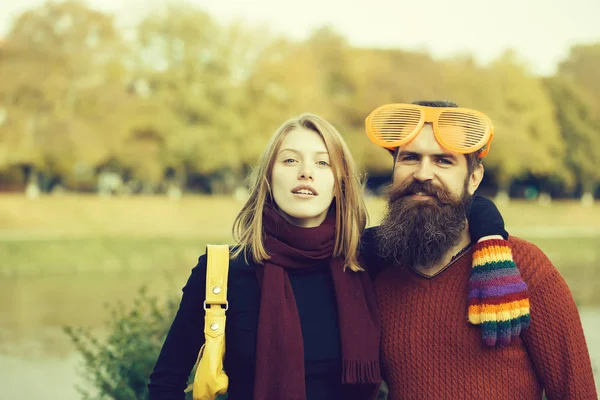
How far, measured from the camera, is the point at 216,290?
8.00ft

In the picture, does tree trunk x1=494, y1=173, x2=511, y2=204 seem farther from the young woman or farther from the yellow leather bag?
the yellow leather bag

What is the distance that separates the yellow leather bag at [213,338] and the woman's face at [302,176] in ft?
1.17

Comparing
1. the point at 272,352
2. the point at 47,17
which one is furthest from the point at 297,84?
the point at 272,352

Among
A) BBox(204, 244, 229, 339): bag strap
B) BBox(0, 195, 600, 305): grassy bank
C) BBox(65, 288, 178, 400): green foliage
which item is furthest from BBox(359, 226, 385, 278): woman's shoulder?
BBox(0, 195, 600, 305): grassy bank

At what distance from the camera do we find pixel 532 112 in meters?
36.3

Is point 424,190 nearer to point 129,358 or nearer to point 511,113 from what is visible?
point 129,358

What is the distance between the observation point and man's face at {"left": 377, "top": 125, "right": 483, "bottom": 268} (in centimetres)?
261

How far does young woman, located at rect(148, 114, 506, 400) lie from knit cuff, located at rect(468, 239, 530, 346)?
16.2 inches

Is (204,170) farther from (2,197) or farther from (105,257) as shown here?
(105,257)

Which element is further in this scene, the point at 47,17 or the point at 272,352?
the point at 47,17

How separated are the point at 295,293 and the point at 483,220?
763mm

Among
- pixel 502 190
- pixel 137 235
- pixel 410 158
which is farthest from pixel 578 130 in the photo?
pixel 410 158

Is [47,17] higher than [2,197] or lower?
higher

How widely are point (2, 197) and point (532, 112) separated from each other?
26.2 m
